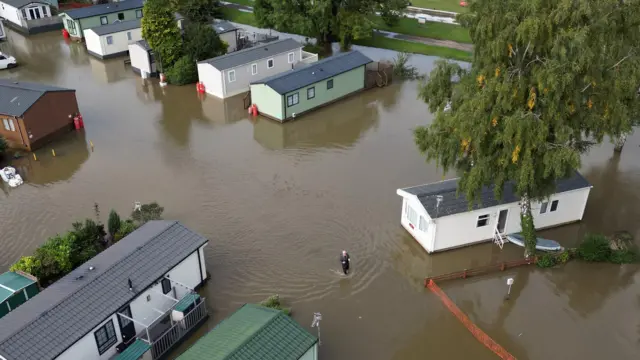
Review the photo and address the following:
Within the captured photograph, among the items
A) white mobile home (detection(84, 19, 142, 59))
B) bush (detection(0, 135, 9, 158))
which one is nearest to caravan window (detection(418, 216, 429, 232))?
bush (detection(0, 135, 9, 158))

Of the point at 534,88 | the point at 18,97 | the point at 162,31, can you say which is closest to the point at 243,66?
the point at 162,31

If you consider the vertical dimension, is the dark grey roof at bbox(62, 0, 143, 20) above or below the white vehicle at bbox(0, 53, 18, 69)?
above

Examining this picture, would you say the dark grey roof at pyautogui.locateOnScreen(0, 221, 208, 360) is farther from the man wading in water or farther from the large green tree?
the large green tree

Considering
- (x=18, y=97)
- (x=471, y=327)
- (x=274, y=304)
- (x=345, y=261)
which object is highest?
(x=18, y=97)

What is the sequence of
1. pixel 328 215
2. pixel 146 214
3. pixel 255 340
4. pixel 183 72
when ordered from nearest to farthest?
pixel 255 340 → pixel 146 214 → pixel 328 215 → pixel 183 72

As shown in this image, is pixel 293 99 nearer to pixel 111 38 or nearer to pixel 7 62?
pixel 111 38

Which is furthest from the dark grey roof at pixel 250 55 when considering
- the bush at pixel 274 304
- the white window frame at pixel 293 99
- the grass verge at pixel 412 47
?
the bush at pixel 274 304
